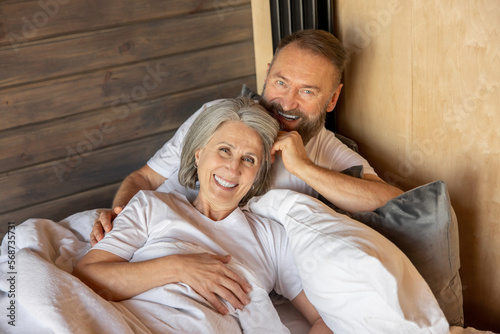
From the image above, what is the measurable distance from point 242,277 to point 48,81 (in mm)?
1076

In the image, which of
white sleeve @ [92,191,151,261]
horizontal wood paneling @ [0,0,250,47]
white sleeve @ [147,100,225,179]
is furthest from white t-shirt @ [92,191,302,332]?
horizontal wood paneling @ [0,0,250,47]

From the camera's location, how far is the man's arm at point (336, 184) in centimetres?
168

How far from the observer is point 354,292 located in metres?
1.32

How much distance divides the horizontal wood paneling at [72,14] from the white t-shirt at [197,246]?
2.49 feet

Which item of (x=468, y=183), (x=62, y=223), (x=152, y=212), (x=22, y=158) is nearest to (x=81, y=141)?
(x=22, y=158)

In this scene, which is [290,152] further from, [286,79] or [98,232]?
[98,232]

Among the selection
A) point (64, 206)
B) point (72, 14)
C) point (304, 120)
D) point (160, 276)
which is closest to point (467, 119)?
point (304, 120)

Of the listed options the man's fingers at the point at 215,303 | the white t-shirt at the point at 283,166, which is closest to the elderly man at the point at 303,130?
the white t-shirt at the point at 283,166

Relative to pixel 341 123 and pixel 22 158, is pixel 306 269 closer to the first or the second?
pixel 341 123

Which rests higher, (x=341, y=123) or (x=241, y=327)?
(x=341, y=123)

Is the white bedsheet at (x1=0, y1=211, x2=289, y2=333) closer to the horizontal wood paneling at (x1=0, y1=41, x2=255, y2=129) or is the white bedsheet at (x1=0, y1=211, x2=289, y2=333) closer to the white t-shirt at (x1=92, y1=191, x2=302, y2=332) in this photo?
the white t-shirt at (x1=92, y1=191, x2=302, y2=332)

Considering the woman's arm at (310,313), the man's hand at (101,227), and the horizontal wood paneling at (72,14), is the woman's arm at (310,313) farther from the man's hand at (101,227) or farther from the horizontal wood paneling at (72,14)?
the horizontal wood paneling at (72,14)

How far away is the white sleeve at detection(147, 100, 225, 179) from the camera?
2.00 meters

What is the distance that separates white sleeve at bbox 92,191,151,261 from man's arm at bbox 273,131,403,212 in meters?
0.46
